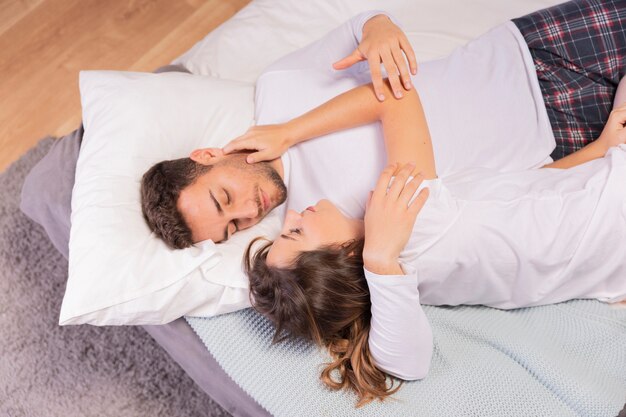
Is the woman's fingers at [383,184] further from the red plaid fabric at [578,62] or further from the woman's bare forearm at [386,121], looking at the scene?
the red plaid fabric at [578,62]

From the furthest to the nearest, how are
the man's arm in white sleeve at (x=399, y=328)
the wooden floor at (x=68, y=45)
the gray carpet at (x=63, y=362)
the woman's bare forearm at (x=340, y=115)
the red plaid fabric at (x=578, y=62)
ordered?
the wooden floor at (x=68, y=45) < the gray carpet at (x=63, y=362) < the red plaid fabric at (x=578, y=62) < the woman's bare forearm at (x=340, y=115) < the man's arm in white sleeve at (x=399, y=328)

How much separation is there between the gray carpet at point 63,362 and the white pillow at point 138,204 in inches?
15.9

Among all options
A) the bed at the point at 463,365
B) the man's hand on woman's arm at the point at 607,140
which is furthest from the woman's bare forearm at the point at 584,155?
the bed at the point at 463,365

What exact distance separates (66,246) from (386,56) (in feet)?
2.87

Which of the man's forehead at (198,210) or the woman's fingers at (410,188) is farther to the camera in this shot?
the man's forehead at (198,210)

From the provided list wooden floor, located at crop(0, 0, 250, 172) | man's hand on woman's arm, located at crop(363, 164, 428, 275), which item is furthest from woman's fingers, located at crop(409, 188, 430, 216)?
wooden floor, located at crop(0, 0, 250, 172)

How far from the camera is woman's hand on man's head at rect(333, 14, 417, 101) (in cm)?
132

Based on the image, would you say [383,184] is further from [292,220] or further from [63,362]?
[63,362]

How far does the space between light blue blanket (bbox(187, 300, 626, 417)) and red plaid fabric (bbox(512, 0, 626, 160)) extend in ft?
1.42

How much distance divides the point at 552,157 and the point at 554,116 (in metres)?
0.10

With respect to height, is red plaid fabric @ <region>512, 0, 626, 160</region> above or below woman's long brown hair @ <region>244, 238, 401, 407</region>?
above

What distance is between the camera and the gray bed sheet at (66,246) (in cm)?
130

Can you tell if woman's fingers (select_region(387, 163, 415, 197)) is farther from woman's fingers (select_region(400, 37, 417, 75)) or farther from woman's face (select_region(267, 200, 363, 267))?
woman's fingers (select_region(400, 37, 417, 75))

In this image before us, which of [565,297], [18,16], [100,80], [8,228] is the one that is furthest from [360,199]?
[18,16]
